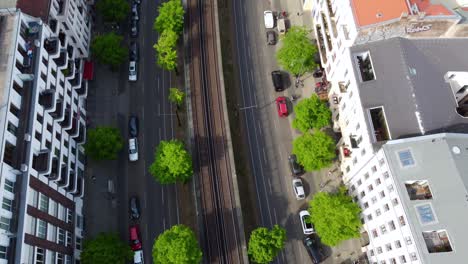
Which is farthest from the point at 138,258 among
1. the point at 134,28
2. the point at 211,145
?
the point at 134,28

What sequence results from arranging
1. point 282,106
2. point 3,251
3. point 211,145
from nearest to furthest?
point 3,251, point 211,145, point 282,106

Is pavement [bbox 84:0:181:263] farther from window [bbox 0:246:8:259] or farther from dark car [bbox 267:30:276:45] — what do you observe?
dark car [bbox 267:30:276:45]

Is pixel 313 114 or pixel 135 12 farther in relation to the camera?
pixel 135 12

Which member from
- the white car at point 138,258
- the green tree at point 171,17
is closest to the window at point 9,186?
the white car at point 138,258

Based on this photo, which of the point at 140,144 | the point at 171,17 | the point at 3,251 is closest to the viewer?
the point at 3,251

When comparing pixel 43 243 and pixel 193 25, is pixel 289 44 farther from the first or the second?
pixel 43 243

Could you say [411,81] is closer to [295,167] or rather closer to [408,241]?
[408,241]

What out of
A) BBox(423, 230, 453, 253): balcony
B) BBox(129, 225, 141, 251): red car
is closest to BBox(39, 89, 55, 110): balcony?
BBox(129, 225, 141, 251): red car

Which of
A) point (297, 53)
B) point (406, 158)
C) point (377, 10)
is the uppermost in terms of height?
point (297, 53)

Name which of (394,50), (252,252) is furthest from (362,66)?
(252,252)
